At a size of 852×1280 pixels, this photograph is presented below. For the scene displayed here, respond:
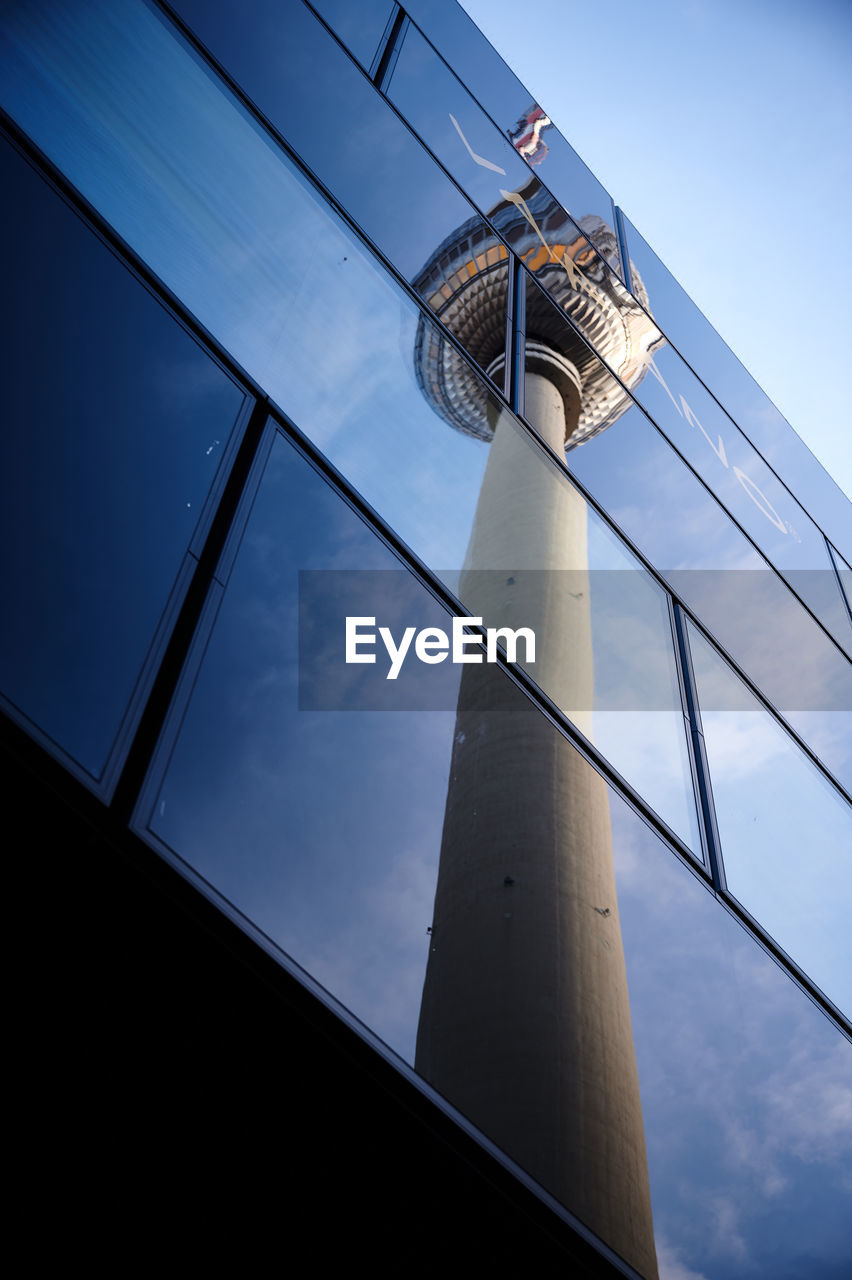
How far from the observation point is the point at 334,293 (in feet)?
16.4

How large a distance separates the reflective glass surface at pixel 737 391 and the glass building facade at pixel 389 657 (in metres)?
3.69

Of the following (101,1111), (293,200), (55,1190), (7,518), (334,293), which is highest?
(293,200)

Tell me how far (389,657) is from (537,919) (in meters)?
3.17

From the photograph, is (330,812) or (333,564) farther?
(333,564)

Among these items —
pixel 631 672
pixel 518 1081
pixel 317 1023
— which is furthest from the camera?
pixel 631 672

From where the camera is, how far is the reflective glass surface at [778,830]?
4.75m

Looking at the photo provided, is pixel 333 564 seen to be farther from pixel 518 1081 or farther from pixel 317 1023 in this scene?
pixel 518 1081

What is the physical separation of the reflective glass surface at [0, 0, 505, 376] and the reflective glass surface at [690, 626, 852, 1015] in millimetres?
3245

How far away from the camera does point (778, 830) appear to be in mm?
5395

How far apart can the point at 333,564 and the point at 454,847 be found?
1.38 meters

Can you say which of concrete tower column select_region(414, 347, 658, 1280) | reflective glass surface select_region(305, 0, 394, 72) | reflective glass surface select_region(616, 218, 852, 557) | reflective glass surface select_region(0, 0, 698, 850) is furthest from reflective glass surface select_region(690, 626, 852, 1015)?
reflective glass surface select_region(616, 218, 852, 557)

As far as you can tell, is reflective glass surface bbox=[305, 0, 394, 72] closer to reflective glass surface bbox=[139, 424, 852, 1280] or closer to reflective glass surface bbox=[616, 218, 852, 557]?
reflective glass surface bbox=[616, 218, 852, 557]

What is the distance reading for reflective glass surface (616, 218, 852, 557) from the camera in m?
11.1

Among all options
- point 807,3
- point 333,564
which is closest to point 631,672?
point 333,564
